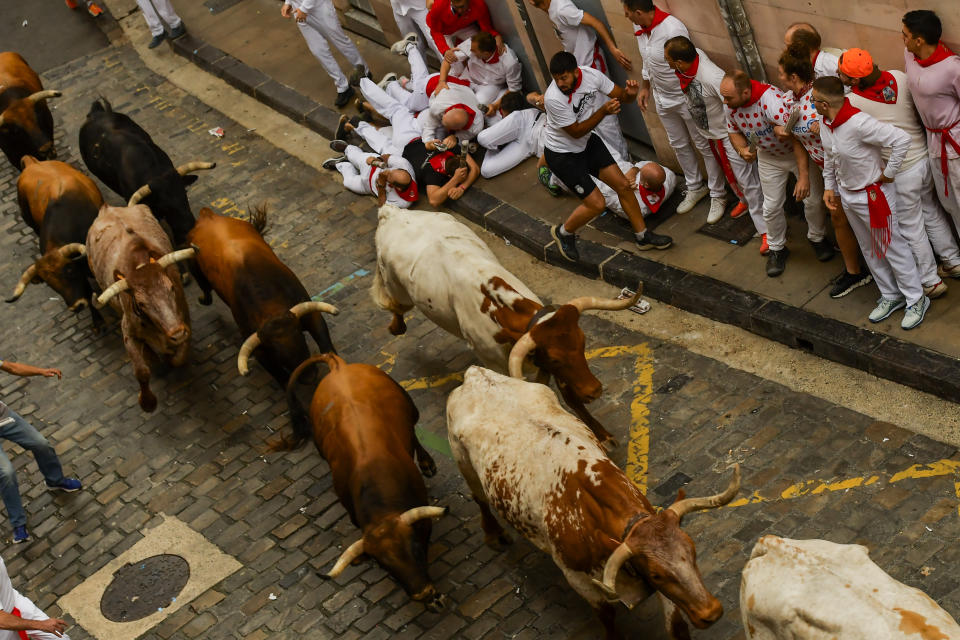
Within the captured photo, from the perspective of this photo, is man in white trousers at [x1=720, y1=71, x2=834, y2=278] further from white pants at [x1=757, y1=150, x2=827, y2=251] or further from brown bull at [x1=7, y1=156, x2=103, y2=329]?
brown bull at [x1=7, y1=156, x2=103, y2=329]

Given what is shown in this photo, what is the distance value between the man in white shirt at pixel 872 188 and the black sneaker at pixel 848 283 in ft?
1.22

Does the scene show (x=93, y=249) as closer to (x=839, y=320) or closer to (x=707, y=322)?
(x=707, y=322)

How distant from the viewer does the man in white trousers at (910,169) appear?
29.2 feet

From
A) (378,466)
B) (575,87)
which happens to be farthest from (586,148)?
(378,466)

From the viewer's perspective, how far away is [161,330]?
1130 cm

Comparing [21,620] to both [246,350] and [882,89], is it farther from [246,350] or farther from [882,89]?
[882,89]

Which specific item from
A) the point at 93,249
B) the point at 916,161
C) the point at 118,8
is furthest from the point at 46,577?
the point at 118,8

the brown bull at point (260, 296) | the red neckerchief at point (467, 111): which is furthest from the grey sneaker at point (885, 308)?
the red neckerchief at point (467, 111)

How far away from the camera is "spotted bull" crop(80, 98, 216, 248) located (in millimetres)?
13430

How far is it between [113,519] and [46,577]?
74 cm

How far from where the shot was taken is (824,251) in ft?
34.4

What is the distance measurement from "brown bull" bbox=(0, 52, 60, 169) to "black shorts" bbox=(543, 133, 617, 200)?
7668mm

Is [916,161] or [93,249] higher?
[93,249]

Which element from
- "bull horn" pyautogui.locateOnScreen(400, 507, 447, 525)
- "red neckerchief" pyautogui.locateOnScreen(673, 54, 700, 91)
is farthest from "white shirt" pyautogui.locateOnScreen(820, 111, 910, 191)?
"bull horn" pyautogui.locateOnScreen(400, 507, 447, 525)
